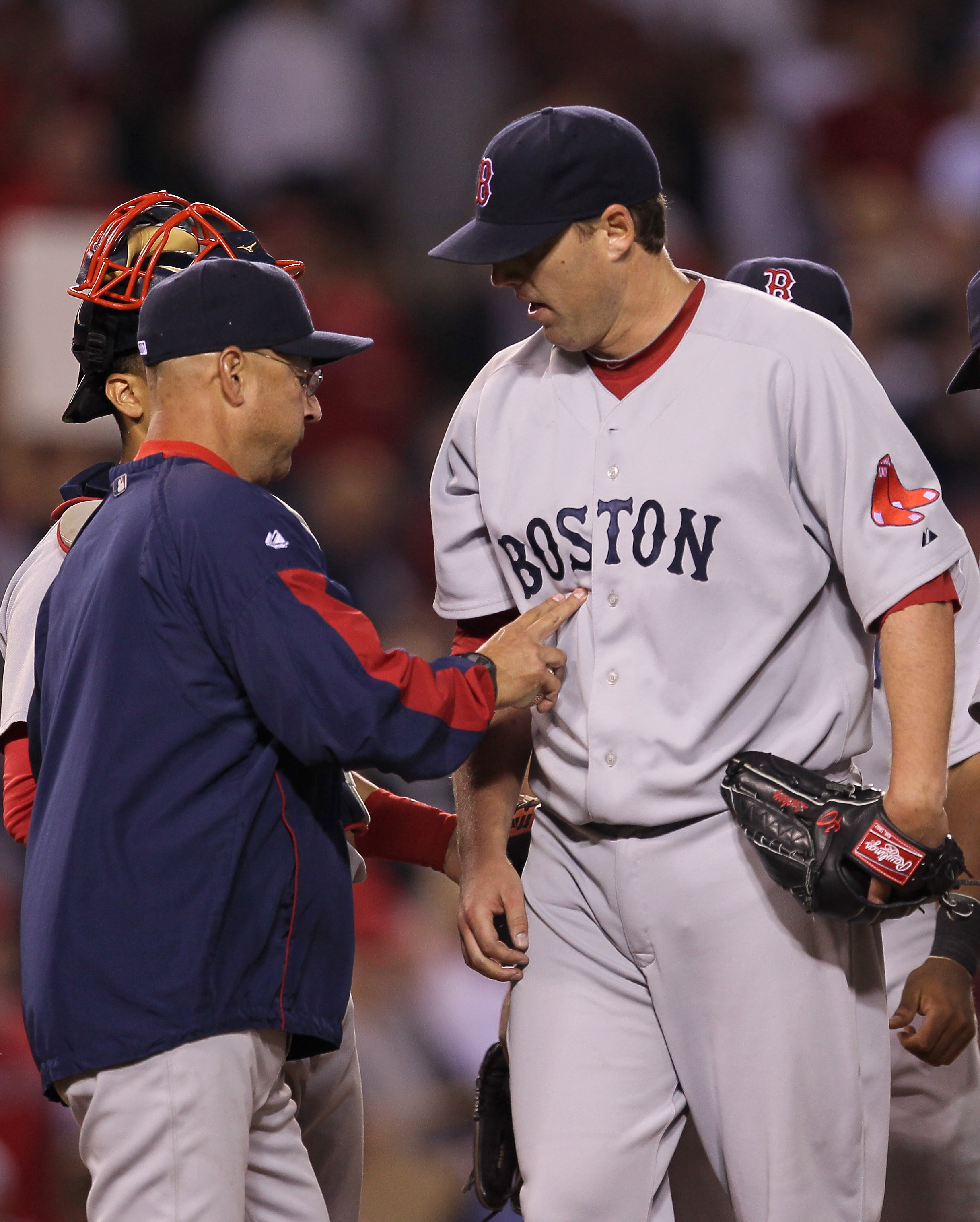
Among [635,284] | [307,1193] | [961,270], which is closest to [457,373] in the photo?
[961,270]

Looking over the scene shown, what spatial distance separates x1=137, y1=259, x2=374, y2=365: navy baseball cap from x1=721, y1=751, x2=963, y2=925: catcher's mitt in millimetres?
913

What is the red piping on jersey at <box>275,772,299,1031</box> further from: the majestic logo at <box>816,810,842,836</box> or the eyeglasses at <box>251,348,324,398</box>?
the majestic logo at <box>816,810,842,836</box>

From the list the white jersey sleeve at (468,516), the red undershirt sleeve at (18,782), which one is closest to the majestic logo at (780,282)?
the white jersey sleeve at (468,516)

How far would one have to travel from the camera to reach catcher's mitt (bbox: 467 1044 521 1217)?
8.75ft

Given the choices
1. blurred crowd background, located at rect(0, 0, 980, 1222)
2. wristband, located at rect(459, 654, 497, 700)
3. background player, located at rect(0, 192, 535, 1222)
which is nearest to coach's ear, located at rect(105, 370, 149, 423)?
background player, located at rect(0, 192, 535, 1222)

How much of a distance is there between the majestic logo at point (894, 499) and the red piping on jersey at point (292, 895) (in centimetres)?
91

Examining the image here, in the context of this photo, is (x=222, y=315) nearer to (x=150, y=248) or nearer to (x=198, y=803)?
(x=150, y=248)

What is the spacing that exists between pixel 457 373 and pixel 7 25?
2.31m

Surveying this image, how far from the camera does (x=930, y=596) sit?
2260 mm

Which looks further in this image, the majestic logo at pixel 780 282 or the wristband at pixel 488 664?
the majestic logo at pixel 780 282

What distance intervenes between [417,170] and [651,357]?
Result: 520cm

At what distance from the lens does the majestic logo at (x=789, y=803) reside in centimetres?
223

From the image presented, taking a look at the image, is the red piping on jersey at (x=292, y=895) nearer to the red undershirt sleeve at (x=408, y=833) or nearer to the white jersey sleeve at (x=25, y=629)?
the white jersey sleeve at (x=25, y=629)

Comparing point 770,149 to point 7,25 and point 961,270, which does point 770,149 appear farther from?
point 7,25
